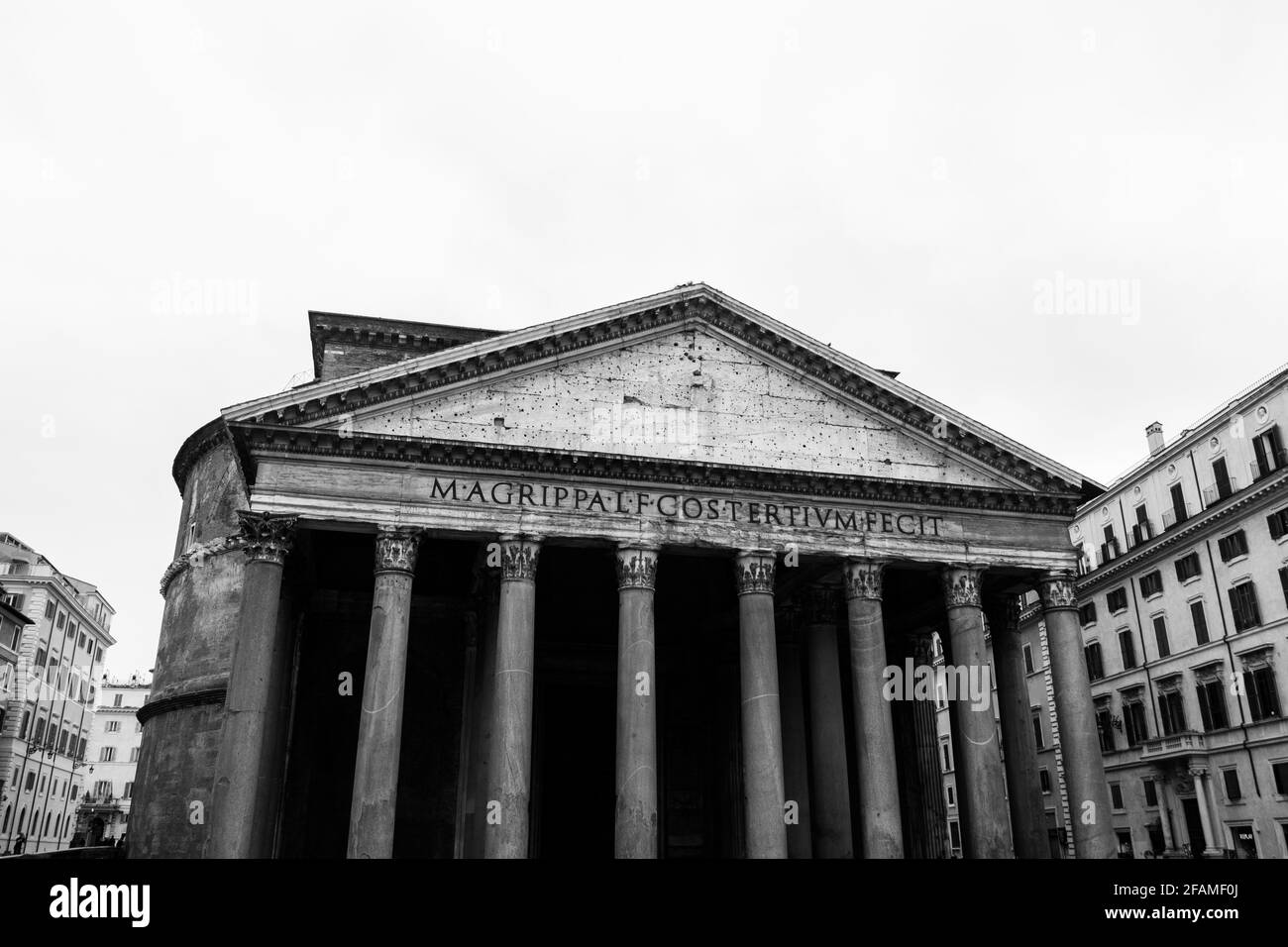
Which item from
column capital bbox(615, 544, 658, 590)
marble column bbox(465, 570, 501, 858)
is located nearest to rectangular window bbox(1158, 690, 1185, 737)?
column capital bbox(615, 544, 658, 590)

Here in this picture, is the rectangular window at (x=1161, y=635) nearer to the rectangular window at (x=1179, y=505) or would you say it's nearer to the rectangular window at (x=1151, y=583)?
the rectangular window at (x=1151, y=583)

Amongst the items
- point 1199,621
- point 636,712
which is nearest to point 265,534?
point 636,712

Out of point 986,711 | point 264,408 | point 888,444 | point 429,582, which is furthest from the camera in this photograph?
point 429,582

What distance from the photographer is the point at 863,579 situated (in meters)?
19.6

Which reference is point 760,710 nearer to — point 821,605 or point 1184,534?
point 821,605

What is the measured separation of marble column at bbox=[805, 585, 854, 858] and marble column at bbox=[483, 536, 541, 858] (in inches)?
252

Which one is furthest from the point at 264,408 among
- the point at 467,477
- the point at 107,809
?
the point at 107,809

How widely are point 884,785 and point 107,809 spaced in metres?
64.8

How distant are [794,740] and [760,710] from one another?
4.36 metres

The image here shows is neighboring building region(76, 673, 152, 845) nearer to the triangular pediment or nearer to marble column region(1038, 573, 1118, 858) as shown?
the triangular pediment

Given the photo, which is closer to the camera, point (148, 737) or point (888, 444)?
point (888, 444)

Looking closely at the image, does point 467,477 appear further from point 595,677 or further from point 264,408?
point 595,677

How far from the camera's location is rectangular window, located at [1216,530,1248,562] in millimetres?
32125
